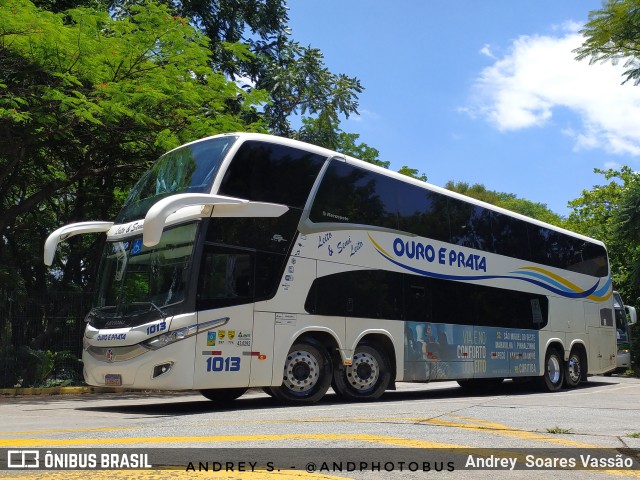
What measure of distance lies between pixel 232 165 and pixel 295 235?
1569mm

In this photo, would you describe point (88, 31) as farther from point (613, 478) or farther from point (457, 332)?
point (613, 478)

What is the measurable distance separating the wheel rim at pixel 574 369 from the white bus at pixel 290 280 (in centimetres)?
331

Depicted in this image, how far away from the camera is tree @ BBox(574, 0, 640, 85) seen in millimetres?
19453

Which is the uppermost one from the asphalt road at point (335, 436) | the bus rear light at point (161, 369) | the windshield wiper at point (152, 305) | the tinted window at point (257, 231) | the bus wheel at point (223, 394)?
the tinted window at point (257, 231)

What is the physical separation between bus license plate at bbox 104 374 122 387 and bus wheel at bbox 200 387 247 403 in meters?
2.07

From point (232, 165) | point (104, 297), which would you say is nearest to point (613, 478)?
point (232, 165)

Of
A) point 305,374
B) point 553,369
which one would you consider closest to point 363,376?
point 305,374

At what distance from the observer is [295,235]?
37.6ft

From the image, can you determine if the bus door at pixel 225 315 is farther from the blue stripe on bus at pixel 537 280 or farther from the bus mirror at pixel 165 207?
the blue stripe on bus at pixel 537 280

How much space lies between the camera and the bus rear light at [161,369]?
9.90 metres

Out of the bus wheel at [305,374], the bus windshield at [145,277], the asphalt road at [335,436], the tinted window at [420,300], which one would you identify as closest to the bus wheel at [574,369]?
the tinted window at [420,300]

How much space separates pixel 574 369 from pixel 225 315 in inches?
466

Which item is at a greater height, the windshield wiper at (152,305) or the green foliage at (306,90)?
the green foliage at (306,90)

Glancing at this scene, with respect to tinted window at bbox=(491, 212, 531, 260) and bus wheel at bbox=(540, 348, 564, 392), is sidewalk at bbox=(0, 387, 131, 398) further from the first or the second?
bus wheel at bbox=(540, 348, 564, 392)
